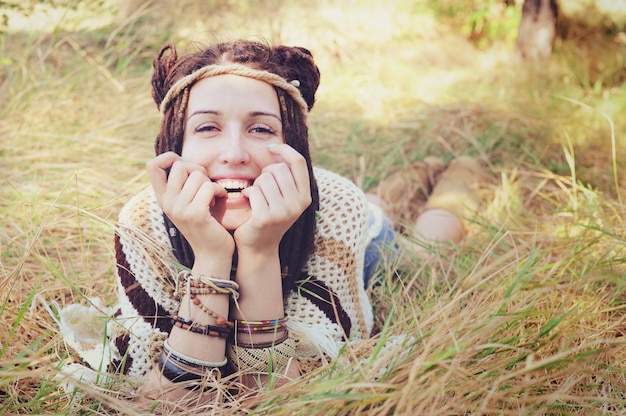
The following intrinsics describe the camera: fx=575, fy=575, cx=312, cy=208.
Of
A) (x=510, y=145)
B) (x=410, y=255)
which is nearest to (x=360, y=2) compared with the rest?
(x=510, y=145)

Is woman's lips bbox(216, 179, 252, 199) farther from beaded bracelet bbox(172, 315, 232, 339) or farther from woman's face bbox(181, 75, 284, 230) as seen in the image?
beaded bracelet bbox(172, 315, 232, 339)

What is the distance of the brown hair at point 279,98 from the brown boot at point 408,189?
1.19 metres

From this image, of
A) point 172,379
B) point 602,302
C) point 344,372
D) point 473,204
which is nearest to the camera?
point 344,372

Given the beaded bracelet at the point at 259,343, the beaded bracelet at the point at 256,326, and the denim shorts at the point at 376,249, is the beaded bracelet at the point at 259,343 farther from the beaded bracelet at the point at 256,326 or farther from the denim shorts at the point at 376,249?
the denim shorts at the point at 376,249

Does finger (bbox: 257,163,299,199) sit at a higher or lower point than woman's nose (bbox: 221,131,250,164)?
lower

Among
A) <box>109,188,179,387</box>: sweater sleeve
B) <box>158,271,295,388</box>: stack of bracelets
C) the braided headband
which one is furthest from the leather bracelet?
the braided headband

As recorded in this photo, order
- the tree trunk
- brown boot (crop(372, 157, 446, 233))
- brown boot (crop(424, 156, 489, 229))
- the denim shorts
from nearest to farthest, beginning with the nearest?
the denim shorts → brown boot (crop(424, 156, 489, 229)) → brown boot (crop(372, 157, 446, 233)) → the tree trunk

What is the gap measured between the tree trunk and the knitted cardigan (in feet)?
10.9

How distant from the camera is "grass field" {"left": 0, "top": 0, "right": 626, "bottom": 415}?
1284 millimetres

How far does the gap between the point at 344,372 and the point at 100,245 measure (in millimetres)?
1415

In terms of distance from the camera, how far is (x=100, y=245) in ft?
7.57

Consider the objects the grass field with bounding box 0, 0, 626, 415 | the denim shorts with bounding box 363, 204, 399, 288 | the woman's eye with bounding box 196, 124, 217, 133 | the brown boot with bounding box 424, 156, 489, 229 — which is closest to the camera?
the grass field with bounding box 0, 0, 626, 415

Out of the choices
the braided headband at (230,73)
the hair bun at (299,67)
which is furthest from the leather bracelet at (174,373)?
the hair bun at (299,67)

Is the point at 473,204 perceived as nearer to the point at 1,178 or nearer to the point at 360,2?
the point at 1,178
